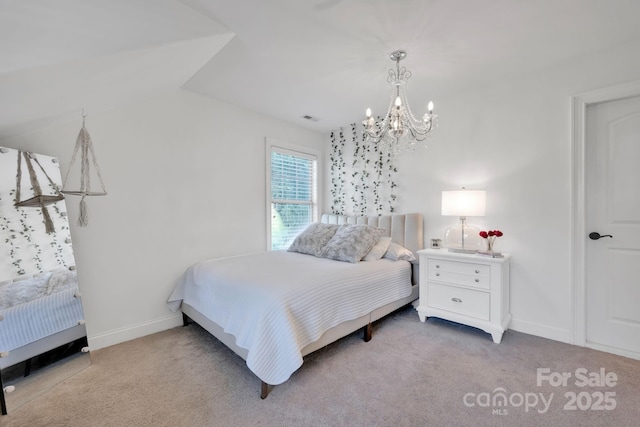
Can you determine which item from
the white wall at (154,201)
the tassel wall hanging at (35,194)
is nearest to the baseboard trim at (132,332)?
the white wall at (154,201)

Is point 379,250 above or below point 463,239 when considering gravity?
below

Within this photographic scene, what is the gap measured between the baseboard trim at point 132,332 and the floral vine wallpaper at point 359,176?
255 cm

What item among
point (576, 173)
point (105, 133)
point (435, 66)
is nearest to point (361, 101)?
point (435, 66)

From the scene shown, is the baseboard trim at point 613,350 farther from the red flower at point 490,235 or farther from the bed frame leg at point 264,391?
the bed frame leg at point 264,391

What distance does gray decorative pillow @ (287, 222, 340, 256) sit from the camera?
314cm

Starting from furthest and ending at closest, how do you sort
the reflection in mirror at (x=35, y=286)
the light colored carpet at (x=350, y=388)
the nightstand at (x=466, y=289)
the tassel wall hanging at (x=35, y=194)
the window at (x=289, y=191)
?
the window at (x=289, y=191) → the nightstand at (x=466, y=289) → the tassel wall hanging at (x=35, y=194) → the reflection in mirror at (x=35, y=286) → the light colored carpet at (x=350, y=388)

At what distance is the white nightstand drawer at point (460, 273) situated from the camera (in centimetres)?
246

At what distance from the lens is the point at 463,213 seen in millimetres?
2588

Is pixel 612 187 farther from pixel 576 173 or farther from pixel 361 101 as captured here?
pixel 361 101

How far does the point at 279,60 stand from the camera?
2.25 metres

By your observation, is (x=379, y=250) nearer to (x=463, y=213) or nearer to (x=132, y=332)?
(x=463, y=213)

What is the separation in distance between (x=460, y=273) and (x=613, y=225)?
123 centimetres

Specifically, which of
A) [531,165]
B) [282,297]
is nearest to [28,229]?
[282,297]

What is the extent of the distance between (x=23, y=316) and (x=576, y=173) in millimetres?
4222
